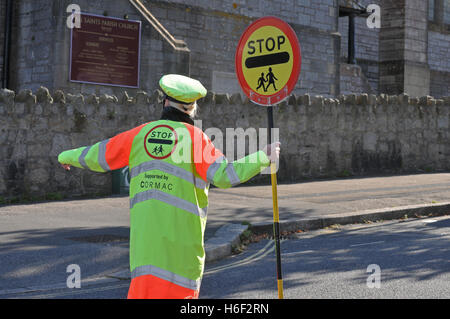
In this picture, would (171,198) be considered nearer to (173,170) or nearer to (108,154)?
(173,170)

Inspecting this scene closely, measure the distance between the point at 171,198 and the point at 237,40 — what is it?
17.3m

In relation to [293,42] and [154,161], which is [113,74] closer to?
[293,42]

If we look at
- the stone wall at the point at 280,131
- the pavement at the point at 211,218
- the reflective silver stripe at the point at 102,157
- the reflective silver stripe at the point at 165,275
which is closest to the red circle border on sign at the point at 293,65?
the reflective silver stripe at the point at 102,157

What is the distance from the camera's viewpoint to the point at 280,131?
15312mm

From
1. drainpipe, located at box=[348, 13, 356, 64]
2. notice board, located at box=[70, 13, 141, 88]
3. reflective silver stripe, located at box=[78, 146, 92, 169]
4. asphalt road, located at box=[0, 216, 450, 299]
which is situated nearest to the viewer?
reflective silver stripe, located at box=[78, 146, 92, 169]

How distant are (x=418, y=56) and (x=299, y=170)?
50.5ft

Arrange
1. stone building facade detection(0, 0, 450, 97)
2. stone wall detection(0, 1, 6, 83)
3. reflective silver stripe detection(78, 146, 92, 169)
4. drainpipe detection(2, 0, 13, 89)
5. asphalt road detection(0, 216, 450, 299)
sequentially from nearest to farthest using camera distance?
reflective silver stripe detection(78, 146, 92, 169)
asphalt road detection(0, 216, 450, 299)
stone building facade detection(0, 0, 450, 97)
drainpipe detection(2, 0, 13, 89)
stone wall detection(0, 1, 6, 83)

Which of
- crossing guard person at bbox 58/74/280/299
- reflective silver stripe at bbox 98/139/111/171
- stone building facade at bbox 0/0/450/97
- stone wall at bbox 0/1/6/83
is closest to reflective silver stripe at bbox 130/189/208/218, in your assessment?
crossing guard person at bbox 58/74/280/299

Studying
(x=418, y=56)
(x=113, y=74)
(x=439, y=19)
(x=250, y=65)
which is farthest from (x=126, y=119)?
(x=439, y=19)

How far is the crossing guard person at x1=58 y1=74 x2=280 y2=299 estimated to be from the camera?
3354 millimetres

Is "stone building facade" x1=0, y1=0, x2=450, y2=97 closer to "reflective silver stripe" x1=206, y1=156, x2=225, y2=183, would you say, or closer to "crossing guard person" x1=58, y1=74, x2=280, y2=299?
"crossing guard person" x1=58, y1=74, x2=280, y2=299

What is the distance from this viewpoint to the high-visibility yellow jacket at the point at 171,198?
335cm

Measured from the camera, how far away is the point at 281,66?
17.3 feet

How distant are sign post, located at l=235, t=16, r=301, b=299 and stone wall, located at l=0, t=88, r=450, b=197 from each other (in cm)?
739
